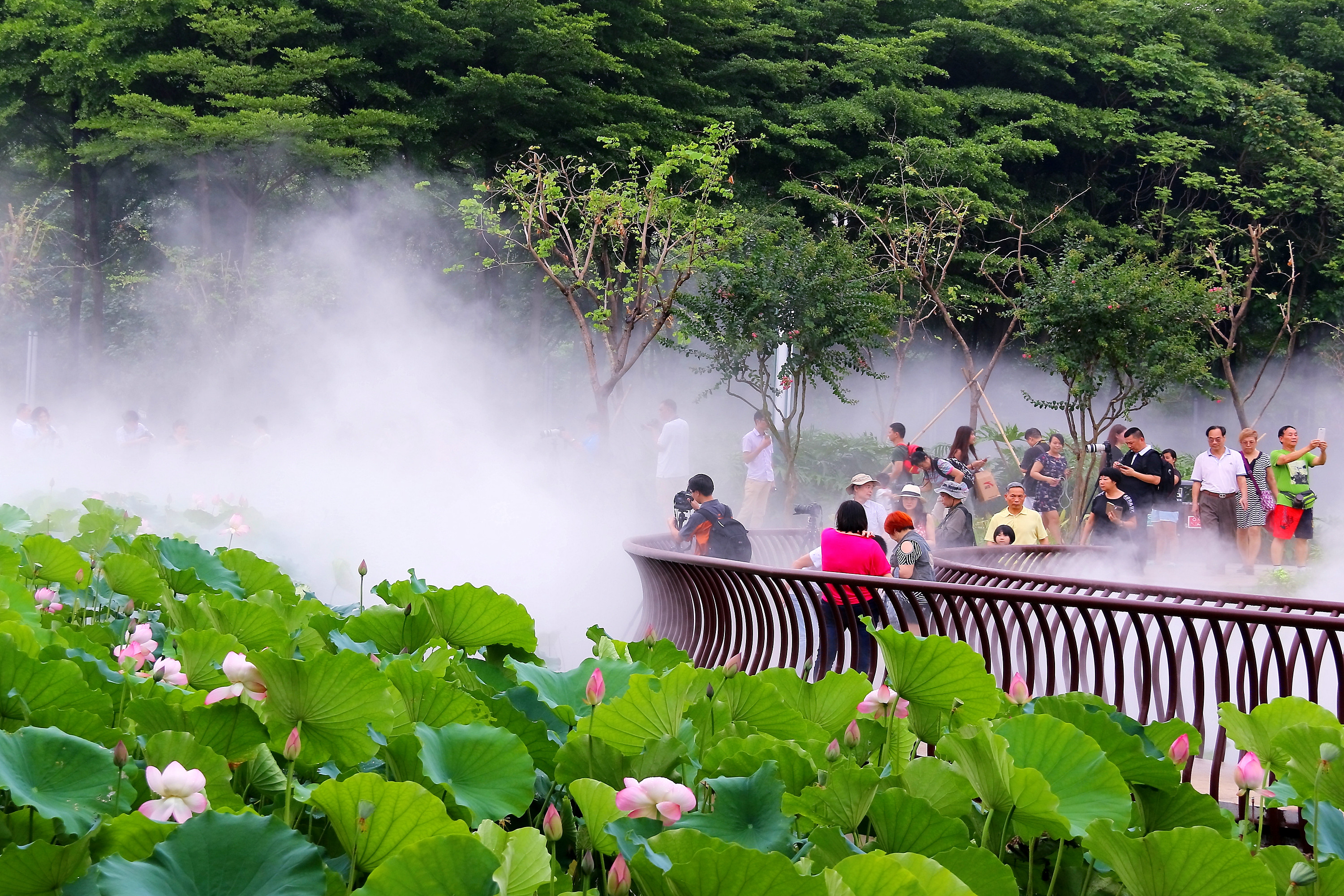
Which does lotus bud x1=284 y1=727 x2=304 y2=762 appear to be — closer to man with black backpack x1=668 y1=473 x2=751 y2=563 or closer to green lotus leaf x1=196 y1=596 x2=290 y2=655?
green lotus leaf x1=196 y1=596 x2=290 y2=655

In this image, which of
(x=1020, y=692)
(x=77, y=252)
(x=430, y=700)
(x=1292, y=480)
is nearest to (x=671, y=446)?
(x=1292, y=480)

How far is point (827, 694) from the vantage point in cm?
164

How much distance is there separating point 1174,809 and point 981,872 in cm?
42

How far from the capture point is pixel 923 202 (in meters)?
23.4

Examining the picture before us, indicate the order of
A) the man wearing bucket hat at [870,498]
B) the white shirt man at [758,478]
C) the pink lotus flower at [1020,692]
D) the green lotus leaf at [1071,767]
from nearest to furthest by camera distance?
the green lotus leaf at [1071,767] < the pink lotus flower at [1020,692] < the man wearing bucket hat at [870,498] < the white shirt man at [758,478]

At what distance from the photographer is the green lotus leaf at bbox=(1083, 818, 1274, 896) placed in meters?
1.05

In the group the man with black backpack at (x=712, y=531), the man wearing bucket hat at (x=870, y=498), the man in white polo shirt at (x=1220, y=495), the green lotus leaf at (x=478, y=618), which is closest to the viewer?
the green lotus leaf at (x=478, y=618)

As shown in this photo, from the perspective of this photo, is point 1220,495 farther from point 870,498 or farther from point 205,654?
point 205,654

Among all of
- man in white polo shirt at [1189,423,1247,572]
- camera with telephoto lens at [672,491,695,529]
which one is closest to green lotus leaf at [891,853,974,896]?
camera with telephoto lens at [672,491,695,529]

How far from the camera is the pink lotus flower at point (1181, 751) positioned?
56.7 inches

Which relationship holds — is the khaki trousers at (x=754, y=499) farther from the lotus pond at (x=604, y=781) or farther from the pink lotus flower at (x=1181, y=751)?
the pink lotus flower at (x=1181, y=751)

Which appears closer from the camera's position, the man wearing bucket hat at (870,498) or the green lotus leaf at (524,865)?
the green lotus leaf at (524,865)

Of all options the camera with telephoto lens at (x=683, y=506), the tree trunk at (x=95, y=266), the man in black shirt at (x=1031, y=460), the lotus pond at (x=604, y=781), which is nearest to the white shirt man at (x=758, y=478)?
the man in black shirt at (x=1031, y=460)

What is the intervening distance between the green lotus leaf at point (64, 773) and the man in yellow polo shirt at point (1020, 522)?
30.0 feet
